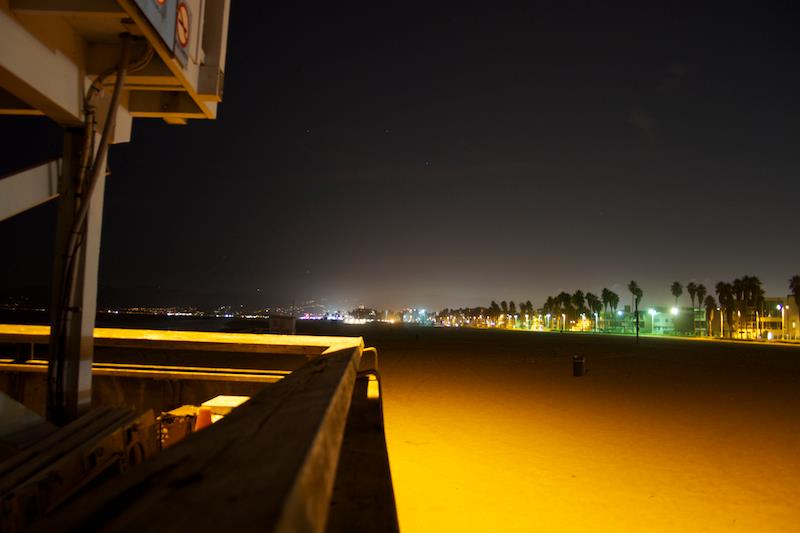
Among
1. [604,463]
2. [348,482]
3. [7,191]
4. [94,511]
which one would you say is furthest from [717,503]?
[7,191]

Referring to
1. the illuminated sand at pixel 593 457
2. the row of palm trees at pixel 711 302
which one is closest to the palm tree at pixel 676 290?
the row of palm trees at pixel 711 302

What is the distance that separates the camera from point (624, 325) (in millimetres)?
137500

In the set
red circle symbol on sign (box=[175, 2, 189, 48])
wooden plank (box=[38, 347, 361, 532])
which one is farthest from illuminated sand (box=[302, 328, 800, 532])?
red circle symbol on sign (box=[175, 2, 189, 48])

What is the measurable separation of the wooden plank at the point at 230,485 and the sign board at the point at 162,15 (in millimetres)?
3098

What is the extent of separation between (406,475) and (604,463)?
285 centimetres

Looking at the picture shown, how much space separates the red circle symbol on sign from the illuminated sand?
452cm

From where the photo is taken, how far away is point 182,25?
3.94m

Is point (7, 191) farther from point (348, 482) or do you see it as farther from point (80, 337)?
point (348, 482)

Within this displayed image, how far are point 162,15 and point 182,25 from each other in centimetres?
50

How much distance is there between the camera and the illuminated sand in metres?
5.09

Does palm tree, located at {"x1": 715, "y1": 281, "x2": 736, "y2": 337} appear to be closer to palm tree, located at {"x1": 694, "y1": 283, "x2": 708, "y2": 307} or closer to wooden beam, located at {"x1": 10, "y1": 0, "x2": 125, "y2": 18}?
palm tree, located at {"x1": 694, "y1": 283, "x2": 708, "y2": 307}

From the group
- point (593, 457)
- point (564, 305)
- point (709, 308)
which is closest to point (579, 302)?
point (564, 305)

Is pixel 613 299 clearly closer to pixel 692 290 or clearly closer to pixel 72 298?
pixel 692 290

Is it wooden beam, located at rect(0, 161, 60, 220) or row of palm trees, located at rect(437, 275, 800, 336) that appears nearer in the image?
wooden beam, located at rect(0, 161, 60, 220)
